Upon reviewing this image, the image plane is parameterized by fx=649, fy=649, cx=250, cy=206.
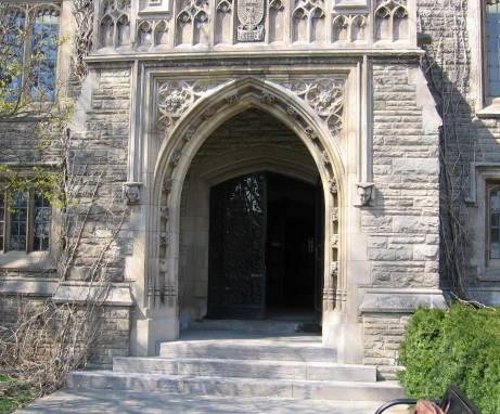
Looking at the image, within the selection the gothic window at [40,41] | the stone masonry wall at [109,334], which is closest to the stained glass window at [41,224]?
the gothic window at [40,41]

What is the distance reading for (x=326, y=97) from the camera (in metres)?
9.20

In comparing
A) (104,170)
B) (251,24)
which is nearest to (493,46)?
(251,24)

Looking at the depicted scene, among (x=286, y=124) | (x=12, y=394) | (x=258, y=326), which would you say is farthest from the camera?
(x=258, y=326)

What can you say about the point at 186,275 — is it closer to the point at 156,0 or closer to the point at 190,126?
the point at 190,126

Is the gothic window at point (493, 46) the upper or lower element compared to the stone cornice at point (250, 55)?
upper

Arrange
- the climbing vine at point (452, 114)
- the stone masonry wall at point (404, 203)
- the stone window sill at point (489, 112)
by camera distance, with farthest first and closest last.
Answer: the stone window sill at point (489, 112) < the climbing vine at point (452, 114) < the stone masonry wall at point (404, 203)

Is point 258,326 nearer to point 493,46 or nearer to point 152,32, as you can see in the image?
point 152,32

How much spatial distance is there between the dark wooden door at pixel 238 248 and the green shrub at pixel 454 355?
3648 millimetres

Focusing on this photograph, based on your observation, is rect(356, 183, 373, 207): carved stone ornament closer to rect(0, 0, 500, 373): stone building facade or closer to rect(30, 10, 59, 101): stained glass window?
rect(0, 0, 500, 373): stone building facade

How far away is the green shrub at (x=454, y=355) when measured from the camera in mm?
5578

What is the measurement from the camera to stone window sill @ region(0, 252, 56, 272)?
11.0 metres

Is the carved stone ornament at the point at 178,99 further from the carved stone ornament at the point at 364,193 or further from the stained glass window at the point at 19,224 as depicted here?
the stained glass window at the point at 19,224

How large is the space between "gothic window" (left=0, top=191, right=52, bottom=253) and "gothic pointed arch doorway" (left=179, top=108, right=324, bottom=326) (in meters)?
2.48

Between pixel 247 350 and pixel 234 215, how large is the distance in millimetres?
3200
